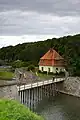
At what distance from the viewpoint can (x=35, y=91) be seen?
1588 inches

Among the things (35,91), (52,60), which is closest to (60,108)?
(35,91)

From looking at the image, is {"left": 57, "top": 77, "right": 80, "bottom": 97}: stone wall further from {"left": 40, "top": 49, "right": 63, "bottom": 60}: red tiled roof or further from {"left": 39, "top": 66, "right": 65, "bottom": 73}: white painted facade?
{"left": 40, "top": 49, "right": 63, "bottom": 60}: red tiled roof

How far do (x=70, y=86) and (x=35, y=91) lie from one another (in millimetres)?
8837

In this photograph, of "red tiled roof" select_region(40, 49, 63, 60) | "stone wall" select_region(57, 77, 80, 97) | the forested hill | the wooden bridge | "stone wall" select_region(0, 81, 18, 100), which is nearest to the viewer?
"stone wall" select_region(0, 81, 18, 100)

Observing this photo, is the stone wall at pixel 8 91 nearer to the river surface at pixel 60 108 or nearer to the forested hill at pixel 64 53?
the river surface at pixel 60 108

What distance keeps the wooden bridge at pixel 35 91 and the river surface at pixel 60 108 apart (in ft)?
2.75

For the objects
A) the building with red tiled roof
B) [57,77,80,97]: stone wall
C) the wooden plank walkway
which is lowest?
[57,77,80,97]: stone wall

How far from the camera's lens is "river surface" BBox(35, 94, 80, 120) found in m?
30.2

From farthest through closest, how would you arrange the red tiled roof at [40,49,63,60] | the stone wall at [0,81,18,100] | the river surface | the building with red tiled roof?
the red tiled roof at [40,49,63,60]
the building with red tiled roof
the river surface
the stone wall at [0,81,18,100]

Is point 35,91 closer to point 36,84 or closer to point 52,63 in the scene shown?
point 36,84

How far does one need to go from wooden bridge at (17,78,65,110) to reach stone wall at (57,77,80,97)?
1.15 m

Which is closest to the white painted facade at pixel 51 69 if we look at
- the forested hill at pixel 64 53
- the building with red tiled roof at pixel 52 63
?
the building with red tiled roof at pixel 52 63

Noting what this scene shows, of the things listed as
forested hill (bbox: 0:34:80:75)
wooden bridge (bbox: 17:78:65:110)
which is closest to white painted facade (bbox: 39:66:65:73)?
forested hill (bbox: 0:34:80:75)

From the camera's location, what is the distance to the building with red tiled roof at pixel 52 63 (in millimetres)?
59562
